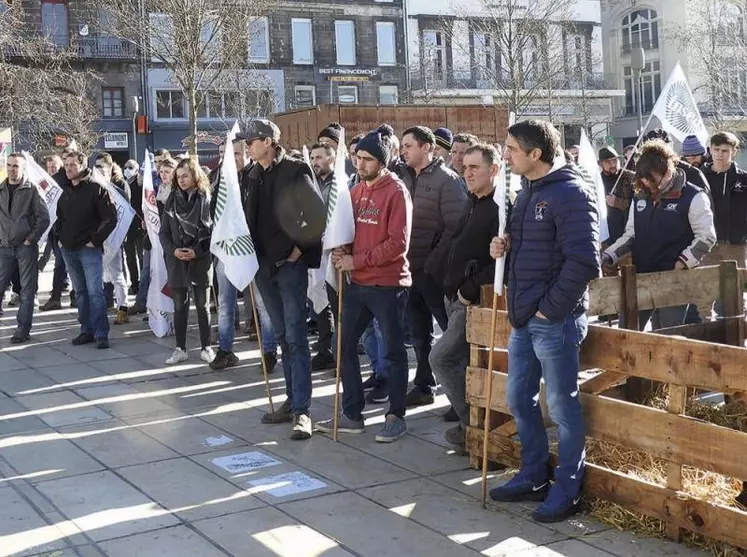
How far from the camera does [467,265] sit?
6.18 m

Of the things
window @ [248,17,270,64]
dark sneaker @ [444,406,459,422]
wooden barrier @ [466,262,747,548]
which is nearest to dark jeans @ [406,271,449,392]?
dark sneaker @ [444,406,459,422]

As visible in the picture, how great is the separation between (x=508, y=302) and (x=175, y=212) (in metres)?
5.23

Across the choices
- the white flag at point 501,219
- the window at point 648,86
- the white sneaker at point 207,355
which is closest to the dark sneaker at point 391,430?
the white flag at point 501,219

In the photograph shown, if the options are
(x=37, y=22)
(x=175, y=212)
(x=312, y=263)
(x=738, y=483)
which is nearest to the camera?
(x=738, y=483)

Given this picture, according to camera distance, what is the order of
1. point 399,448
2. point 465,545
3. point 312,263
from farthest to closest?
point 312,263
point 399,448
point 465,545

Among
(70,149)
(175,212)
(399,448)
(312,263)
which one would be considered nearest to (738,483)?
(399,448)

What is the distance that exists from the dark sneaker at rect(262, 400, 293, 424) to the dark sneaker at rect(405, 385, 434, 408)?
0.96 m

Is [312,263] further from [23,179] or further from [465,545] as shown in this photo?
[23,179]

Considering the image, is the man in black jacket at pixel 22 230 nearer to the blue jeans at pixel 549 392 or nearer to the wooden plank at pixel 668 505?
the blue jeans at pixel 549 392

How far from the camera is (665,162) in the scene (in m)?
6.90

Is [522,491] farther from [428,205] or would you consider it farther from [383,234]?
[428,205]

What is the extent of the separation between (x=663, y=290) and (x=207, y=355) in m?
4.92

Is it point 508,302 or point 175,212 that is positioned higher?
point 175,212

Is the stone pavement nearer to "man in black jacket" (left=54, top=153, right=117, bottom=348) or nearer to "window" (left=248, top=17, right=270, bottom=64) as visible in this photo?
"man in black jacket" (left=54, top=153, right=117, bottom=348)
